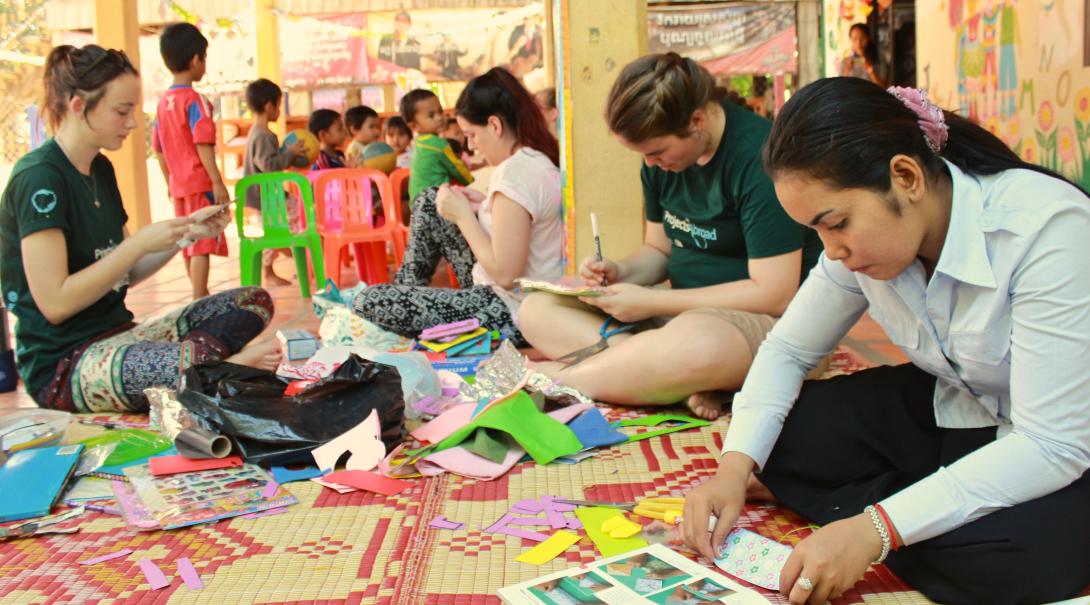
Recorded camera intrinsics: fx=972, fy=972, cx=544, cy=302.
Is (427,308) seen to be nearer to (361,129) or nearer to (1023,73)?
(1023,73)

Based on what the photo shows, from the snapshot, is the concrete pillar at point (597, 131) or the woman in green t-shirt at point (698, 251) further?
the concrete pillar at point (597, 131)

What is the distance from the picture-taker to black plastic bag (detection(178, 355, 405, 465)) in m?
2.27

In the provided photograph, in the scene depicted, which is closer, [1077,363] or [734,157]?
[1077,363]

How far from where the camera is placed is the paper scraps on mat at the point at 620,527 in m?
1.80

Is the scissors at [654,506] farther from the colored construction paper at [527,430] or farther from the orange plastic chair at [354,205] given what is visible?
the orange plastic chair at [354,205]

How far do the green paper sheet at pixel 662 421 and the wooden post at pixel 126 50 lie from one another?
4.93 m

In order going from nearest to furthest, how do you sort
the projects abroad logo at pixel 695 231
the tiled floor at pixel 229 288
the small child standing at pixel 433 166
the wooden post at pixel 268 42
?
1. the projects abroad logo at pixel 695 231
2. the tiled floor at pixel 229 288
3. the small child standing at pixel 433 166
4. the wooden post at pixel 268 42

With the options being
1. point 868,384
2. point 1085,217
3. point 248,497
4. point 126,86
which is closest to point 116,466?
point 248,497

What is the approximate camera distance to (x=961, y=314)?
4.87 ft

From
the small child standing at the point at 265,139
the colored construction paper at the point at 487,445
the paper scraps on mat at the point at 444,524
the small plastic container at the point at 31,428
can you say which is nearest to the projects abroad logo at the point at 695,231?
the colored construction paper at the point at 487,445

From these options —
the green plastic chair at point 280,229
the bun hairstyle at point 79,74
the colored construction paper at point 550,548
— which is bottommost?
the colored construction paper at point 550,548

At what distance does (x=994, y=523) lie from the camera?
140cm

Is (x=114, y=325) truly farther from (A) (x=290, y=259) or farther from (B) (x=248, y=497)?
(A) (x=290, y=259)

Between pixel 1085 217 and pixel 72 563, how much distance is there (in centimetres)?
177
